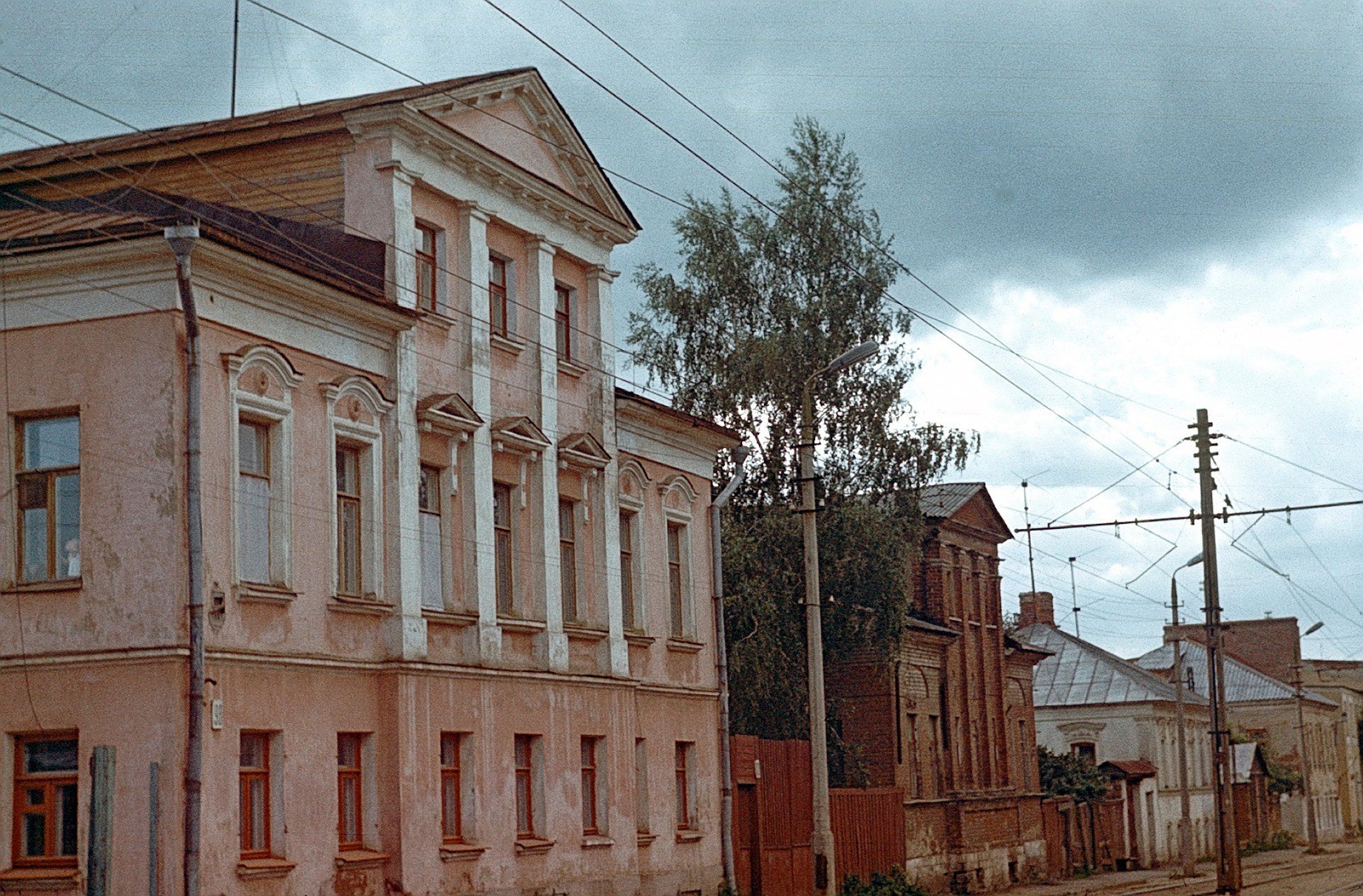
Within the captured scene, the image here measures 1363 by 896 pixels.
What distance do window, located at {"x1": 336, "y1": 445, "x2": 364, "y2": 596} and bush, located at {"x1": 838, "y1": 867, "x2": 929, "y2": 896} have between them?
14890mm

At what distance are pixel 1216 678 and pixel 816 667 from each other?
61.1ft

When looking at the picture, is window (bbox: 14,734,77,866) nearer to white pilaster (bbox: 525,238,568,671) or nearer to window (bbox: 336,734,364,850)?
window (bbox: 336,734,364,850)

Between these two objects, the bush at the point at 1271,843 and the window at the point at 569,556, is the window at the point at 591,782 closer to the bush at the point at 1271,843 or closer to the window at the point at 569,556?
the window at the point at 569,556

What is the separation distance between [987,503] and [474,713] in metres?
24.9

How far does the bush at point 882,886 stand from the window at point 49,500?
1833 centimetres

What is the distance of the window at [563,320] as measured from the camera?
2606 cm

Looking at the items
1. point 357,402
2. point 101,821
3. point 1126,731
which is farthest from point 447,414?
point 1126,731

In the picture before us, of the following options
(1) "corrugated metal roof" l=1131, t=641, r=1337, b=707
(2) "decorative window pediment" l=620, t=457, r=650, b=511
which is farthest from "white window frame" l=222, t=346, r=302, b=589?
(1) "corrugated metal roof" l=1131, t=641, r=1337, b=707

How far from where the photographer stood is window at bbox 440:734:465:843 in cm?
2200

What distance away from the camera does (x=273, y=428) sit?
1945cm

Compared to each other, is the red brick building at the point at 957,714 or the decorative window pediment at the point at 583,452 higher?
the decorative window pediment at the point at 583,452

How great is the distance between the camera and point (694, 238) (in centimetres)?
3947

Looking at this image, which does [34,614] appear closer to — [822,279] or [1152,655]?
[822,279]

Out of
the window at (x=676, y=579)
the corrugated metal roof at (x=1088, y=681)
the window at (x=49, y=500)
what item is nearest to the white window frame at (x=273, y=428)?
the window at (x=49, y=500)
